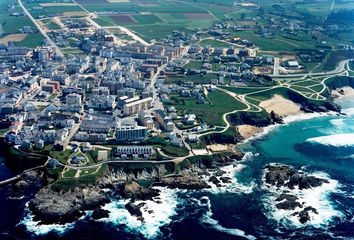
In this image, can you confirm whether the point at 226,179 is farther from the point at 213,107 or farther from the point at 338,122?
the point at 338,122

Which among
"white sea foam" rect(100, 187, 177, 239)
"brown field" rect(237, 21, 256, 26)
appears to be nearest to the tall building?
"white sea foam" rect(100, 187, 177, 239)

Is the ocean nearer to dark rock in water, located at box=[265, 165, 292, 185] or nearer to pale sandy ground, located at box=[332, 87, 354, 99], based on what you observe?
A: dark rock in water, located at box=[265, 165, 292, 185]

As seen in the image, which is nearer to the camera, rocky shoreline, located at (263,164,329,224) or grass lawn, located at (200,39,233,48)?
rocky shoreline, located at (263,164,329,224)

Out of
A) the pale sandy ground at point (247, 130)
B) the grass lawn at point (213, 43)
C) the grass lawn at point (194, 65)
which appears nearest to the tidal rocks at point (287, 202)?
the pale sandy ground at point (247, 130)

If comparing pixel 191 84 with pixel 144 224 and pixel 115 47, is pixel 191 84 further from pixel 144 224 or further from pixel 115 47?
pixel 144 224

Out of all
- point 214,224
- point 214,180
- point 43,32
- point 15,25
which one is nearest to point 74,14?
point 15,25

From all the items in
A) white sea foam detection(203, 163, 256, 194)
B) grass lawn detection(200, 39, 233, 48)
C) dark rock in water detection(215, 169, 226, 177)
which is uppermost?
grass lawn detection(200, 39, 233, 48)

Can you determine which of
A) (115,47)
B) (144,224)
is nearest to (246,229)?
(144,224)
